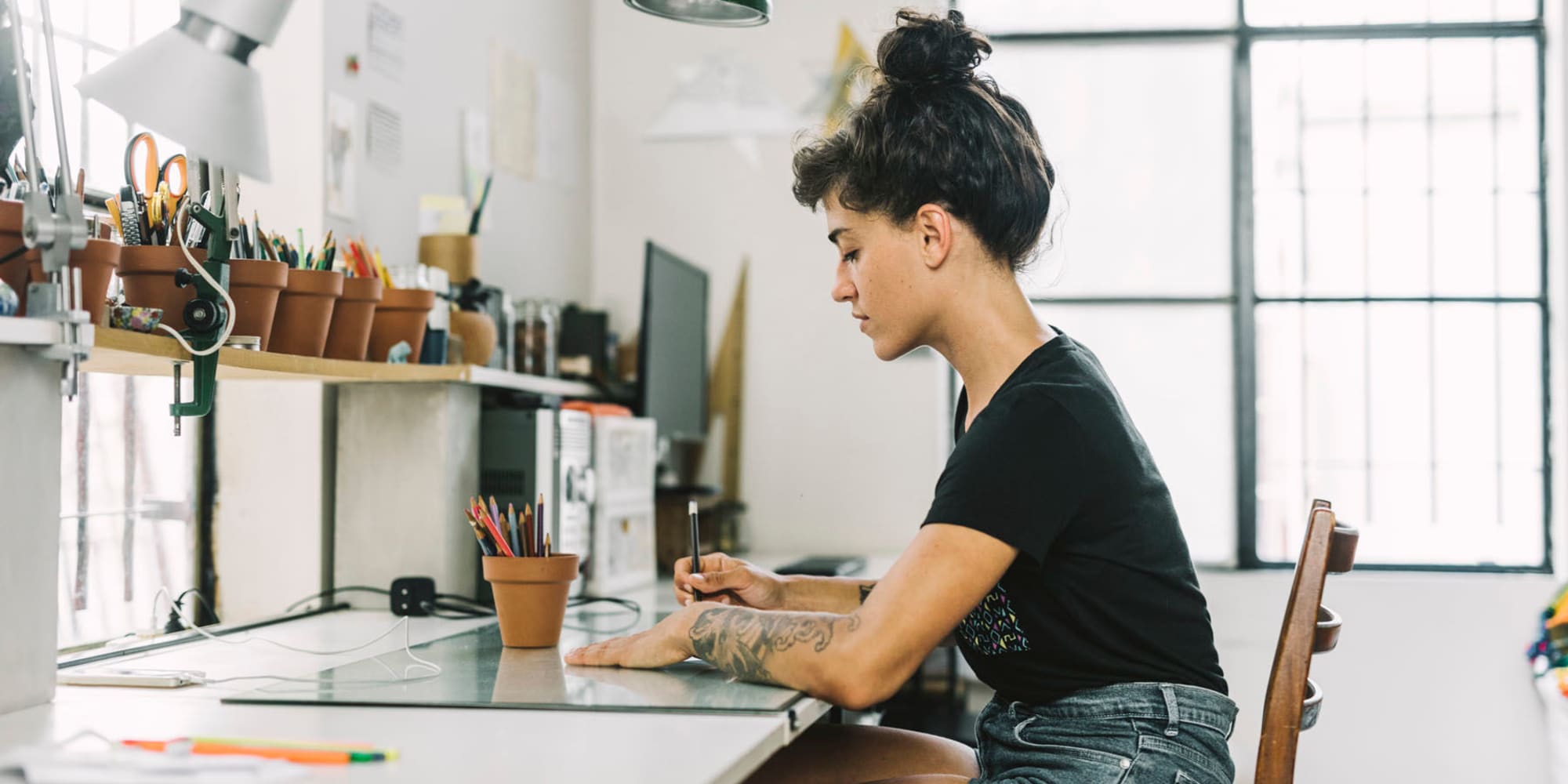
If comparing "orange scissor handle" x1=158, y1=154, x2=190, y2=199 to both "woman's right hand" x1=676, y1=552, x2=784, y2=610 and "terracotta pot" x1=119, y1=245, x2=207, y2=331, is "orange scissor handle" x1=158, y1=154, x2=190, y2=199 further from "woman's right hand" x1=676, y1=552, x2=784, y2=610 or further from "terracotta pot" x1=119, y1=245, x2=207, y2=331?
"woman's right hand" x1=676, y1=552, x2=784, y2=610

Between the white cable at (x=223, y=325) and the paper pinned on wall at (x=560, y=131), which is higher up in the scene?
the paper pinned on wall at (x=560, y=131)

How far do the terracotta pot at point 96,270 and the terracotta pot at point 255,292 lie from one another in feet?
0.70

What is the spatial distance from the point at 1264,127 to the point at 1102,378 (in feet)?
9.36

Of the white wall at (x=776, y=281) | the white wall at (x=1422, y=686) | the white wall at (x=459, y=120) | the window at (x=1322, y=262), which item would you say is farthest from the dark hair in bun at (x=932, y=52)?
the white wall at (x=1422, y=686)

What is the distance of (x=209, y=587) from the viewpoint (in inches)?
84.5

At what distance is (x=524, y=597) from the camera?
5.36ft

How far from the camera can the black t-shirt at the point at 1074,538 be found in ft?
4.07

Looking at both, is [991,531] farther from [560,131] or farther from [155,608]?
[560,131]

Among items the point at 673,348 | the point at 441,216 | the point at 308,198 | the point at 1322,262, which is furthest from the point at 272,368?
the point at 1322,262

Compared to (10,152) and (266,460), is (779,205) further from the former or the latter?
(10,152)

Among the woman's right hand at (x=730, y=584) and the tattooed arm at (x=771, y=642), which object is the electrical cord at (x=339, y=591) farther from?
the tattooed arm at (x=771, y=642)

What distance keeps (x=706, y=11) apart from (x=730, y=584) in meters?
0.94

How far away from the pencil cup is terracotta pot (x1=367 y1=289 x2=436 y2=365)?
0.52 m

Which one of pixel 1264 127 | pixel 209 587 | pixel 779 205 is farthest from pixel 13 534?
pixel 1264 127
